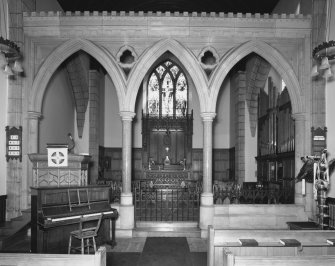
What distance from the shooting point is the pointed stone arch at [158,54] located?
8289 mm

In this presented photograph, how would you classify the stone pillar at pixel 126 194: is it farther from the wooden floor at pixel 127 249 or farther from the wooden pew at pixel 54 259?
the wooden pew at pixel 54 259

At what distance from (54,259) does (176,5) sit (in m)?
11.4

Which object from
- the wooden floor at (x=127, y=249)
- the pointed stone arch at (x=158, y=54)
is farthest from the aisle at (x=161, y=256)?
the pointed stone arch at (x=158, y=54)

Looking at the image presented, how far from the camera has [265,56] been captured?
27.8 feet

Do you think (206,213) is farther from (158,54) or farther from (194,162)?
(194,162)

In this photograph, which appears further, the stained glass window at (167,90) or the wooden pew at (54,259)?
the stained glass window at (167,90)

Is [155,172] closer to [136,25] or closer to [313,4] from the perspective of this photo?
[136,25]

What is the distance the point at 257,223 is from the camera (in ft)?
26.2

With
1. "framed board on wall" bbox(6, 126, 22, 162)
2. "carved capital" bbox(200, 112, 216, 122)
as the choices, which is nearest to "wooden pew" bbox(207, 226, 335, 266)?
"carved capital" bbox(200, 112, 216, 122)

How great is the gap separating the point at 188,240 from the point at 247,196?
2.54 m

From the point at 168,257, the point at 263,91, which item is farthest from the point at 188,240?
the point at 263,91

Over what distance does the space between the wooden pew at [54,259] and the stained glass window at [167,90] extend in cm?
1237

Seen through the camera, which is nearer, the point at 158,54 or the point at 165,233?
the point at 165,233

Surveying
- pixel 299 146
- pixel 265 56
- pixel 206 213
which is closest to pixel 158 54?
pixel 265 56
